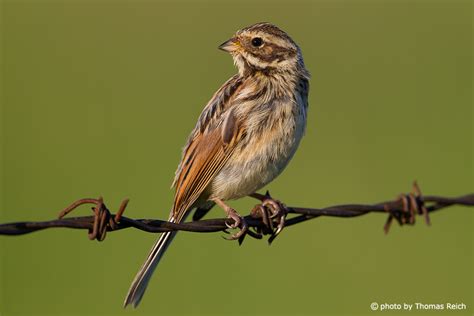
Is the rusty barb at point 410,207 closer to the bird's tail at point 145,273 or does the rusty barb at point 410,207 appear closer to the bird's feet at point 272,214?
the bird's feet at point 272,214

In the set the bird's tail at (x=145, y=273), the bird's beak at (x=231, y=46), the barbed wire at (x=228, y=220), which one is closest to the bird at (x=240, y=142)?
the bird's tail at (x=145, y=273)

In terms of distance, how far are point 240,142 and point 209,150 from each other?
0.28m

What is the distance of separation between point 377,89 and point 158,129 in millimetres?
3903

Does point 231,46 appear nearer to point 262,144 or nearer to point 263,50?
point 263,50

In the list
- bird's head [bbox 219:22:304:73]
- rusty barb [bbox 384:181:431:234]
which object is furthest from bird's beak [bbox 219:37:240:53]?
rusty barb [bbox 384:181:431:234]

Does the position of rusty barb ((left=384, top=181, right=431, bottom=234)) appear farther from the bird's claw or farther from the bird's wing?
the bird's wing

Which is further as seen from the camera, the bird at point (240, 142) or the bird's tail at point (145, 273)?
the bird at point (240, 142)

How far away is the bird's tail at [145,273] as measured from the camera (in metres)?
6.11

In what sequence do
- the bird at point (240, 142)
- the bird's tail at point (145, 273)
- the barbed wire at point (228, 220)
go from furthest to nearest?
the bird at point (240, 142) → the bird's tail at point (145, 273) → the barbed wire at point (228, 220)

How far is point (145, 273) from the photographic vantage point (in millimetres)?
6148

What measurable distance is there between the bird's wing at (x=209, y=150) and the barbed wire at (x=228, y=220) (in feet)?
2.74

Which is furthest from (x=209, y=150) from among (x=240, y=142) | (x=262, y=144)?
(x=262, y=144)

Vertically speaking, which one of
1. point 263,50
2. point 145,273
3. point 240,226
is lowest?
point 145,273

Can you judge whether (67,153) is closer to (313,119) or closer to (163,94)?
(163,94)
